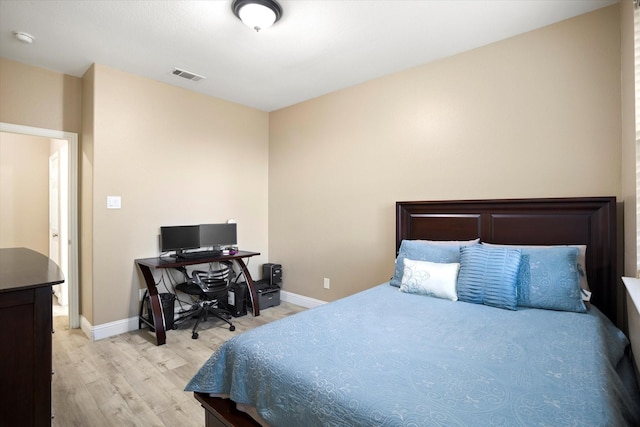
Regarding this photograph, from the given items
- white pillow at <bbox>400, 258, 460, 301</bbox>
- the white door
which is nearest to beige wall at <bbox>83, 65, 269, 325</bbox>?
the white door

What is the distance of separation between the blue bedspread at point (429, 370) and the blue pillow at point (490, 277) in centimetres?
12

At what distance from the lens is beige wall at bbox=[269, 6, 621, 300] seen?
7.71ft

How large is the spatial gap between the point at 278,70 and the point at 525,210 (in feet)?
8.65

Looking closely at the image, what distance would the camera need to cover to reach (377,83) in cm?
353

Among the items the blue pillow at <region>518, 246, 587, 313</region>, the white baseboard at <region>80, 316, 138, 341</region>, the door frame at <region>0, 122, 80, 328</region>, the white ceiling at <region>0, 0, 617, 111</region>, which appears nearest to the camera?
the blue pillow at <region>518, 246, 587, 313</region>

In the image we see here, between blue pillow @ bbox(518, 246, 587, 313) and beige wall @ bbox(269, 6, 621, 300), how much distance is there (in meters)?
0.59

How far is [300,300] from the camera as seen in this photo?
4324 millimetres

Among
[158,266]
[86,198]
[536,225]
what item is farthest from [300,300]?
[536,225]

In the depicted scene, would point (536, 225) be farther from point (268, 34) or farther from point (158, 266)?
point (158, 266)

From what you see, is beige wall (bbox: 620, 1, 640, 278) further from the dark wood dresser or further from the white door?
the white door

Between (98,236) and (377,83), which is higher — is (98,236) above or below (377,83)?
below

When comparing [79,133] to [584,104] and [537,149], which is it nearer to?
[537,149]

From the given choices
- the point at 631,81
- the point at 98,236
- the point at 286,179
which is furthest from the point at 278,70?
the point at 631,81

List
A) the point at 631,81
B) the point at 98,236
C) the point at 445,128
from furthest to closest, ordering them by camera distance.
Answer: the point at 98,236, the point at 445,128, the point at 631,81
